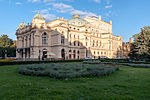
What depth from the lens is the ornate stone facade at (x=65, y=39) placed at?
50.9m

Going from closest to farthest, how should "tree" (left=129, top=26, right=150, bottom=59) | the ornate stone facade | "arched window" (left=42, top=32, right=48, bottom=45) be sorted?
1. "tree" (left=129, top=26, right=150, bottom=59)
2. the ornate stone facade
3. "arched window" (left=42, top=32, right=48, bottom=45)

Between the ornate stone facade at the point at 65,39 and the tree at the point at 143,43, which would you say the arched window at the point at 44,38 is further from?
the tree at the point at 143,43

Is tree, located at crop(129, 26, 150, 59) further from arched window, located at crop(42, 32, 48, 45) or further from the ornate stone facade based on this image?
arched window, located at crop(42, 32, 48, 45)

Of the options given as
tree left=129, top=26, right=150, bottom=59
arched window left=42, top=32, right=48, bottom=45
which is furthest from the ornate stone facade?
tree left=129, top=26, right=150, bottom=59

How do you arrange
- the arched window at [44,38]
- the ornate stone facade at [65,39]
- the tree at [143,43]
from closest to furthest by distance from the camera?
the tree at [143,43], the ornate stone facade at [65,39], the arched window at [44,38]

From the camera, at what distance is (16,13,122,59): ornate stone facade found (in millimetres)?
50906

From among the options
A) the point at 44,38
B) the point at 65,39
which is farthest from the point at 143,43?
the point at 44,38

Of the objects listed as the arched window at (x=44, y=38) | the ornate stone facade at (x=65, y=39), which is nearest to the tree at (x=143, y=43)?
the ornate stone facade at (x=65, y=39)

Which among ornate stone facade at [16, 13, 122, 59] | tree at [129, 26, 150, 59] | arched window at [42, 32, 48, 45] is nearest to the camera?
tree at [129, 26, 150, 59]

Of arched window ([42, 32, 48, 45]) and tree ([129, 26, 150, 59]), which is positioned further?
arched window ([42, 32, 48, 45])

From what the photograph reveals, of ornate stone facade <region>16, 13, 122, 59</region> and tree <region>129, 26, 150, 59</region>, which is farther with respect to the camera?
ornate stone facade <region>16, 13, 122, 59</region>

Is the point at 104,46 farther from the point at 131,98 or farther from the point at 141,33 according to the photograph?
the point at 131,98

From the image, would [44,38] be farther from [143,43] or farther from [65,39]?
[143,43]

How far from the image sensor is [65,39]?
170 feet
